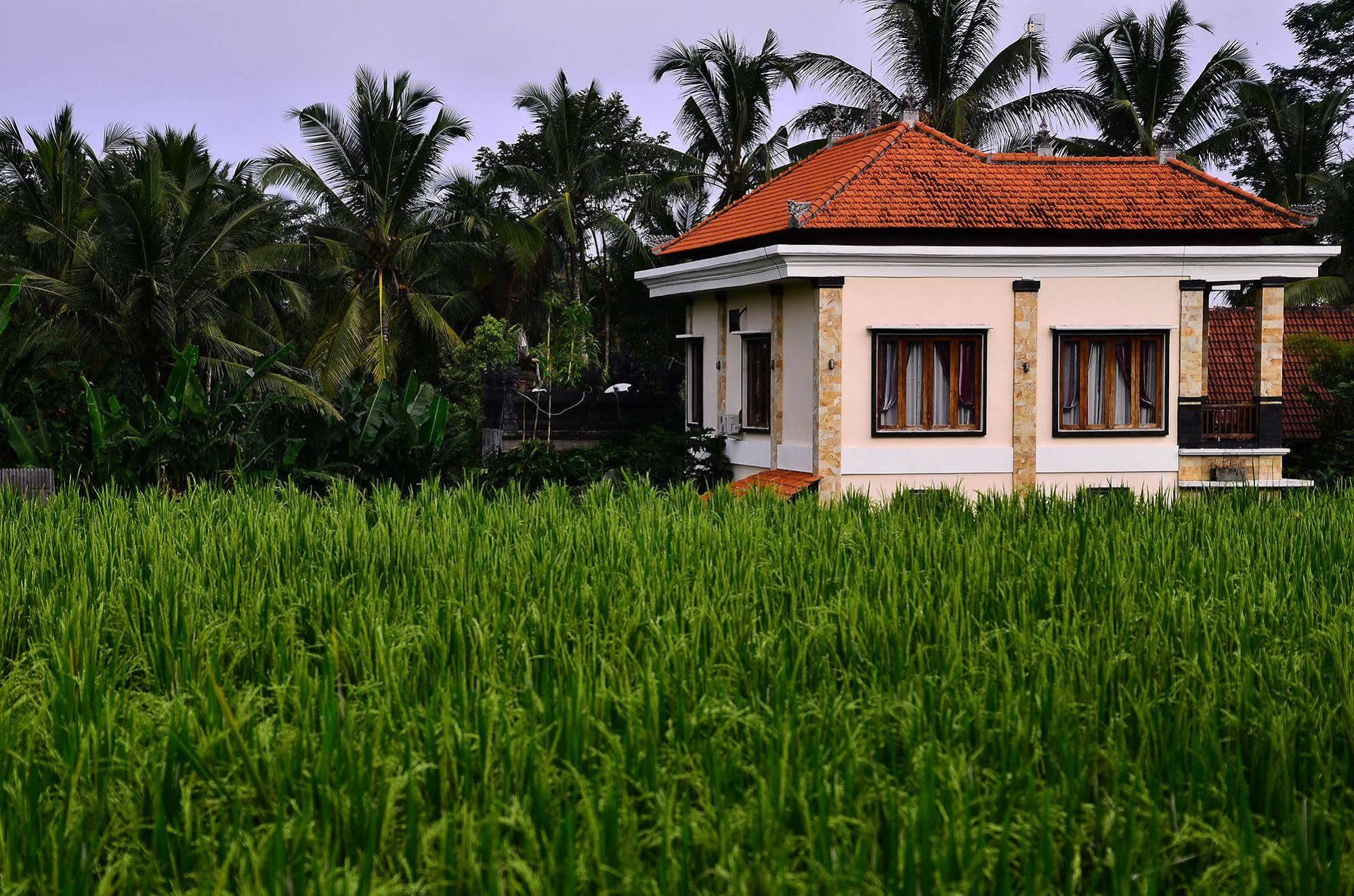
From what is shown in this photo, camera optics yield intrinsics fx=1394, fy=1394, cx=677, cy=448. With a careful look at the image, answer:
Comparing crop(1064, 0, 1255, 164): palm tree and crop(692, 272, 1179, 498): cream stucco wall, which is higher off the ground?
crop(1064, 0, 1255, 164): palm tree

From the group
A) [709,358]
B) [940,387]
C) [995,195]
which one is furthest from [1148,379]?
[709,358]

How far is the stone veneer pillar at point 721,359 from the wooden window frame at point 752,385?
0.43 meters

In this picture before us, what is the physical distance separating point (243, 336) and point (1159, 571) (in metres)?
16.8

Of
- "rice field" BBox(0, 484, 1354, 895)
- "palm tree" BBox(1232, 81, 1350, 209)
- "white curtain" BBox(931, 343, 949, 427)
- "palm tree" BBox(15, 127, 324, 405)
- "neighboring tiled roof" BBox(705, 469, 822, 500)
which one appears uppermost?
"palm tree" BBox(1232, 81, 1350, 209)

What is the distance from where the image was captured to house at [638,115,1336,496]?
41.6 ft

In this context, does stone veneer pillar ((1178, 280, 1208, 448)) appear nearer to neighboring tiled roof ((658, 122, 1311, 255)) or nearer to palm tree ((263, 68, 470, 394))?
neighboring tiled roof ((658, 122, 1311, 255))

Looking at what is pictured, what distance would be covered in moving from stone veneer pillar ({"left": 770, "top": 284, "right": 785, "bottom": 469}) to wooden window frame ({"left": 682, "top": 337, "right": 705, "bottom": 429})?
181 cm

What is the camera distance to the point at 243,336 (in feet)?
65.9

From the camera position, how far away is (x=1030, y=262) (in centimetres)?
1288

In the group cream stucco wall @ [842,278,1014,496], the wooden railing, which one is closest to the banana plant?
cream stucco wall @ [842,278,1014,496]

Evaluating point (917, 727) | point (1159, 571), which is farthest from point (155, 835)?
point (1159, 571)

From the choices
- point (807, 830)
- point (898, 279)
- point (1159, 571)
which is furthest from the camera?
point (898, 279)

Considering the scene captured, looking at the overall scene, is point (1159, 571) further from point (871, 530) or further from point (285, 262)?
point (285, 262)

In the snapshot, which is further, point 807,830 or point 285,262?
point 285,262
